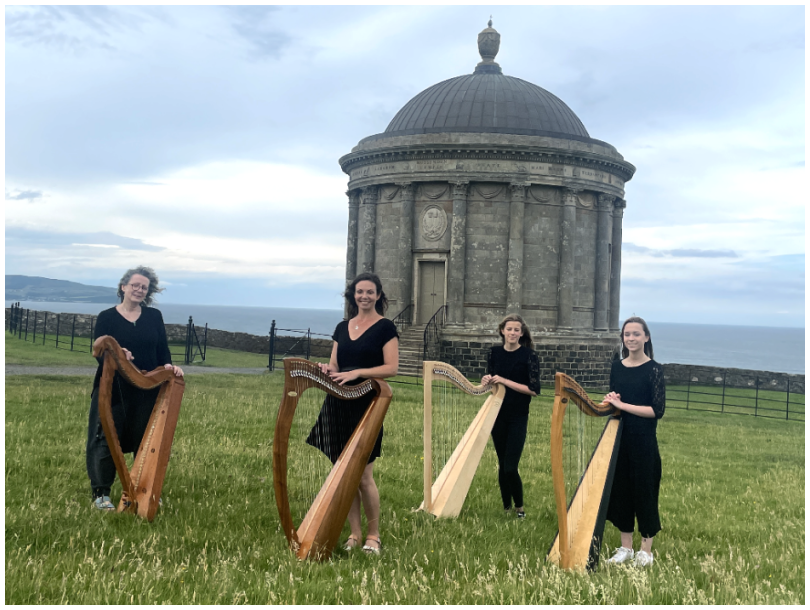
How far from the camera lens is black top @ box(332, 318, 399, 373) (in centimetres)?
591

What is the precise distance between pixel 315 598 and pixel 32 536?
2627 millimetres

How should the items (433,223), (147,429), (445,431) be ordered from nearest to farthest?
(147,429)
(445,431)
(433,223)

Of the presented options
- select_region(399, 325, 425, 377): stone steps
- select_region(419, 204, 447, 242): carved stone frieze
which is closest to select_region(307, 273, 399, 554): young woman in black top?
select_region(399, 325, 425, 377): stone steps

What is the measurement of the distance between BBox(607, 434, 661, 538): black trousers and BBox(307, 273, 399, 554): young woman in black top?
1948 mm

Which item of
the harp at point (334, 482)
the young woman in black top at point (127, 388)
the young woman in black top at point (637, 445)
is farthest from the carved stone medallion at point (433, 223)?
the harp at point (334, 482)

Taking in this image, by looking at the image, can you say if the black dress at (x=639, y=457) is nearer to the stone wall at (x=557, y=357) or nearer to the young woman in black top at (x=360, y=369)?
the young woman in black top at (x=360, y=369)

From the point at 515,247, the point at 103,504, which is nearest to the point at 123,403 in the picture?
the point at 103,504

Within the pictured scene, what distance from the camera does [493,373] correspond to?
7.87 metres

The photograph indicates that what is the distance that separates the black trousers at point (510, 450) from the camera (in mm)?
7543

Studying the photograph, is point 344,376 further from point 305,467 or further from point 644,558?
point 644,558

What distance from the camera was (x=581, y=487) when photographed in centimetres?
631

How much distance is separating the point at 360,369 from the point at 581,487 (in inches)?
84.3

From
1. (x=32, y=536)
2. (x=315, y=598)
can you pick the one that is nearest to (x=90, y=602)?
(x=315, y=598)

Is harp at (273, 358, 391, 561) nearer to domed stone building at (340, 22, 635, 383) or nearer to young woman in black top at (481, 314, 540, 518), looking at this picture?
young woman in black top at (481, 314, 540, 518)
